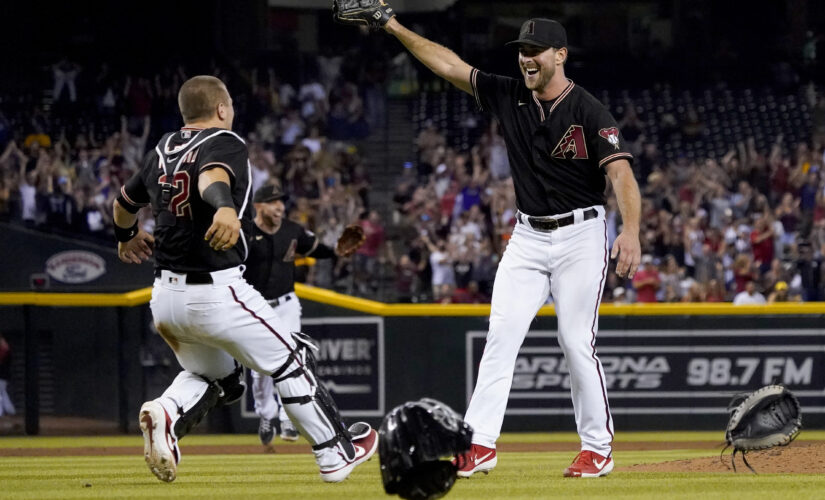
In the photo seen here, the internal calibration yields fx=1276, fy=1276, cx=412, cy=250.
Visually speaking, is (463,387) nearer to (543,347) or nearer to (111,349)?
(543,347)

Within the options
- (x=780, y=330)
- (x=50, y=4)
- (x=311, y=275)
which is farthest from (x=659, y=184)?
(x=50, y=4)

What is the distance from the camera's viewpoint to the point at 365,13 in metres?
6.35

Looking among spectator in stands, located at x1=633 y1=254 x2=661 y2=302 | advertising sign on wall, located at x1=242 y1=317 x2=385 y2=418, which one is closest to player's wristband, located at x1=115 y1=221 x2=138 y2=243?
advertising sign on wall, located at x1=242 y1=317 x2=385 y2=418

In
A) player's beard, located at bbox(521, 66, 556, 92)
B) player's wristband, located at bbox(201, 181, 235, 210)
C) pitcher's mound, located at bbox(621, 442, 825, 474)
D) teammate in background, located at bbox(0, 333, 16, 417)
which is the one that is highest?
player's beard, located at bbox(521, 66, 556, 92)

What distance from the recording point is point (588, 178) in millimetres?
5961

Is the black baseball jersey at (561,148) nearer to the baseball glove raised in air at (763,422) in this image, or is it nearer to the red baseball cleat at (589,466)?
the red baseball cleat at (589,466)

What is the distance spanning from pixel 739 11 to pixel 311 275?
→ 13325mm

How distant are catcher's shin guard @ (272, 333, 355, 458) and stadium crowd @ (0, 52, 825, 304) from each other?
7.65m

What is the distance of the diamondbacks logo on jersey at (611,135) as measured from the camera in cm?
582

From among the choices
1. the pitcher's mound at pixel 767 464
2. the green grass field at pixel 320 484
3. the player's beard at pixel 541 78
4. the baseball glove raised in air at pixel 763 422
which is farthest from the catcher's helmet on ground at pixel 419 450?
the pitcher's mound at pixel 767 464

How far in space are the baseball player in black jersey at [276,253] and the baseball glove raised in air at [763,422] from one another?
14.8 ft

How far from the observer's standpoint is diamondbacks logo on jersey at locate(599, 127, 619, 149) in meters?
5.82

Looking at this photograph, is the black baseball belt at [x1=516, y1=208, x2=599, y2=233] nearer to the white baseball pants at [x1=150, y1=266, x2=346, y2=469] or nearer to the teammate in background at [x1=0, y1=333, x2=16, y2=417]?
the white baseball pants at [x1=150, y1=266, x2=346, y2=469]

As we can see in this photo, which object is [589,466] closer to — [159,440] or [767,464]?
[767,464]
